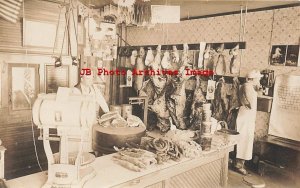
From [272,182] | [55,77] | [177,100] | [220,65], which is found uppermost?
[220,65]

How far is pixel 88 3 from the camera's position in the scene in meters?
6.32

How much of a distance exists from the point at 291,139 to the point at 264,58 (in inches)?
72.6

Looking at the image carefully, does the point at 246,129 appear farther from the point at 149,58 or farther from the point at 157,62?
the point at 149,58

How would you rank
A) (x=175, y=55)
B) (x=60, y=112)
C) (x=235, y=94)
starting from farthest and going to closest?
1. (x=175, y=55)
2. (x=235, y=94)
3. (x=60, y=112)

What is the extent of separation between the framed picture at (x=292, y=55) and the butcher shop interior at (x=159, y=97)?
21 millimetres

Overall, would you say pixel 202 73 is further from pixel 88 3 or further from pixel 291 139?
pixel 88 3

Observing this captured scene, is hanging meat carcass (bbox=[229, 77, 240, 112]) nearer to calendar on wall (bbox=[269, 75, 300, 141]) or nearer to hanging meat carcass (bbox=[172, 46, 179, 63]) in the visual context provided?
calendar on wall (bbox=[269, 75, 300, 141])

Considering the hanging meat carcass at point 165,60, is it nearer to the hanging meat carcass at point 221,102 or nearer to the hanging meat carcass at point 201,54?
the hanging meat carcass at point 201,54

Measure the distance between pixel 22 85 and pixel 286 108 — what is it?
5.31 m

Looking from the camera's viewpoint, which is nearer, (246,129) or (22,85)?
(22,85)

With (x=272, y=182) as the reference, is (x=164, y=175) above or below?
above

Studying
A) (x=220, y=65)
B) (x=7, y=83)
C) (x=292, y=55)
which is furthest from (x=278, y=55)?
(x=7, y=83)

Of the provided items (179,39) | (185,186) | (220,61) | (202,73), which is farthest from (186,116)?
(185,186)

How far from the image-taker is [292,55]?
18.3 feet
